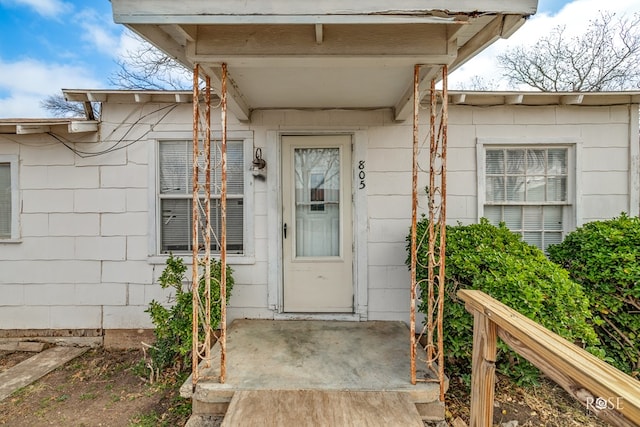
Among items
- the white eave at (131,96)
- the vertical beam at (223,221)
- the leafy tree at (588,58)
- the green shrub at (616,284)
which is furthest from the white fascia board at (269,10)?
the leafy tree at (588,58)

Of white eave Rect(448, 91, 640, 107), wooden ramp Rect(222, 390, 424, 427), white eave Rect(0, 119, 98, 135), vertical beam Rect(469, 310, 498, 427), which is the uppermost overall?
white eave Rect(448, 91, 640, 107)

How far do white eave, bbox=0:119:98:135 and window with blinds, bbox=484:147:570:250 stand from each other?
435 cm

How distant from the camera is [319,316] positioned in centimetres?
326

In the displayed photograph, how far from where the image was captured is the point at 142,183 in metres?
3.33

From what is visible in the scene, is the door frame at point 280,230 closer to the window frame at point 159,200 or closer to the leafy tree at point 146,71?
the window frame at point 159,200

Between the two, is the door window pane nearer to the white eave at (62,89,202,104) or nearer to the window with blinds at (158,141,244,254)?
the window with blinds at (158,141,244,254)

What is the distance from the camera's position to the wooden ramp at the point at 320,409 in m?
1.75

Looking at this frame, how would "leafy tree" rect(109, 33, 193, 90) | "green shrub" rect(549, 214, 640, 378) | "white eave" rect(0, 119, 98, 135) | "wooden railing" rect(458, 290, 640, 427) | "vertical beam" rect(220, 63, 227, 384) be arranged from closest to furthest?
"wooden railing" rect(458, 290, 640, 427)
"vertical beam" rect(220, 63, 227, 384)
"green shrub" rect(549, 214, 640, 378)
"white eave" rect(0, 119, 98, 135)
"leafy tree" rect(109, 33, 193, 90)

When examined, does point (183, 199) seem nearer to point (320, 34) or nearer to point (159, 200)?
point (159, 200)

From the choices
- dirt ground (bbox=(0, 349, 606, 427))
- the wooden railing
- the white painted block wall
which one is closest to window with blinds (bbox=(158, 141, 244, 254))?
the white painted block wall

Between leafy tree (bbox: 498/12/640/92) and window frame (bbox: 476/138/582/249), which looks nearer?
window frame (bbox: 476/138/582/249)

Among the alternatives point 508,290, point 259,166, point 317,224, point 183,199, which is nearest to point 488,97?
point 508,290

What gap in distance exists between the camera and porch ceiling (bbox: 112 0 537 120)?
5.28ft

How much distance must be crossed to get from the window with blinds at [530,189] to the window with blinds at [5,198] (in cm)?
534
